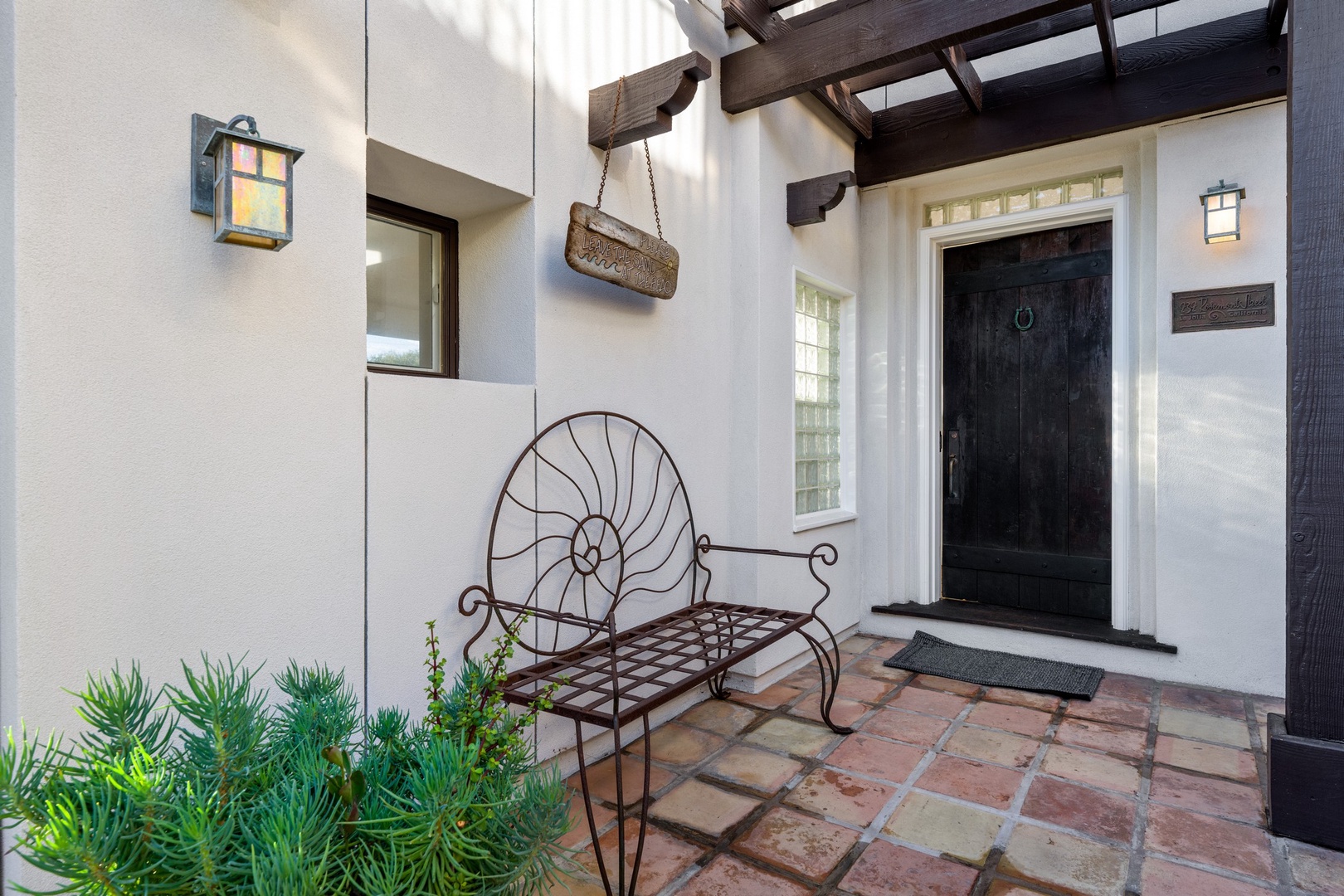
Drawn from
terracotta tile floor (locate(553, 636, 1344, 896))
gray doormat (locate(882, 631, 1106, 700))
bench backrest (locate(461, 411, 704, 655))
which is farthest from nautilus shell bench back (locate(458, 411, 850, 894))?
gray doormat (locate(882, 631, 1106, 700))

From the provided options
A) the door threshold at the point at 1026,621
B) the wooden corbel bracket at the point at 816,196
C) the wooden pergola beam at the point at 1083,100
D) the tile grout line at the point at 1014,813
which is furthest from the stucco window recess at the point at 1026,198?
the tile grout line at the point at 1014,813

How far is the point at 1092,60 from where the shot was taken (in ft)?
11.1

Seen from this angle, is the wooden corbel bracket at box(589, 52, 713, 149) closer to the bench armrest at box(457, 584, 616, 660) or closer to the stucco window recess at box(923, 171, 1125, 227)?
the bench armrest at box(457, 584, 616, 660)

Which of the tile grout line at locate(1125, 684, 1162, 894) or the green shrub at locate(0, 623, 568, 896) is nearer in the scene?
the green shrub at locate(0, 623, 568, 896)

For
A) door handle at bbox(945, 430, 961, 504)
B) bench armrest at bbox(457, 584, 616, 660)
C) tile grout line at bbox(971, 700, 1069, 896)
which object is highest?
door handle at bbox(945, 430, 961, 504)

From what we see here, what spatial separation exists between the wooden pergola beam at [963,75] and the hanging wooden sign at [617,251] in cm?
139

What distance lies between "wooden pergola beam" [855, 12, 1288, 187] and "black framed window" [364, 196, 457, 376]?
2.56m

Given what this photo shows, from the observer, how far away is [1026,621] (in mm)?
3814

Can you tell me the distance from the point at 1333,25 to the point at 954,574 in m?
2.95

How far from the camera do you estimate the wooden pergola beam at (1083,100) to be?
3.11 meters

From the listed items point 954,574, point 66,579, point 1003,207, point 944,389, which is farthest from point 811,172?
point 66,579

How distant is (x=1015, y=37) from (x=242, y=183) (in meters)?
3.27

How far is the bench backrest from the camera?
2256 mm

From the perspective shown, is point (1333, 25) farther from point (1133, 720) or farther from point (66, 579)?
point (66, 579)
